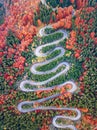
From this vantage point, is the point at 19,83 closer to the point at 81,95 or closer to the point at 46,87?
the point at 46,87

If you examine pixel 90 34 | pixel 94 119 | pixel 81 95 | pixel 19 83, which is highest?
pixel 90 34

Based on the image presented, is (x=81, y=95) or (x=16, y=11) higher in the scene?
(x=16, y=11)

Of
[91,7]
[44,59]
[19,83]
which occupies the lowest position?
[19,83]

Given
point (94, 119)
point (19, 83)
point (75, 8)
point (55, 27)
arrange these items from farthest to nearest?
point (75, 8), point (55, 27), point (19, 83), point (94, 119)

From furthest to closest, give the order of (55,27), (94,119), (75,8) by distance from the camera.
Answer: (75,8) < (55,27) < (94,119)

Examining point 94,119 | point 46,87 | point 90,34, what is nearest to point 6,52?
point 46,87

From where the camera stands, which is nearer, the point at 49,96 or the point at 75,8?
the point at 49,96

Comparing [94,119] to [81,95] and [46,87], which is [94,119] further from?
[46,87]

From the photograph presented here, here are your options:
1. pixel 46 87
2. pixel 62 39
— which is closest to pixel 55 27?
pixel 62 39

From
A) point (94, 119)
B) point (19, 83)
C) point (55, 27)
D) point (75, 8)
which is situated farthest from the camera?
point (75, 8)
